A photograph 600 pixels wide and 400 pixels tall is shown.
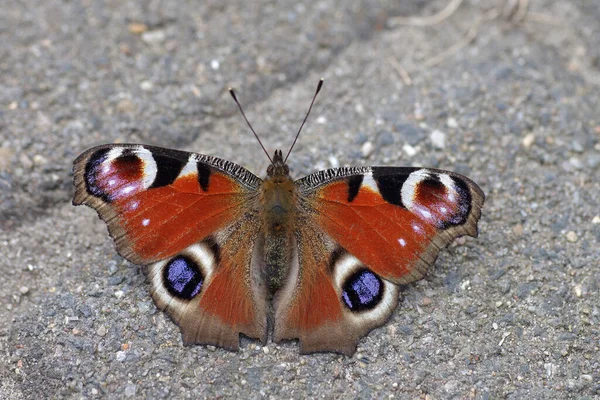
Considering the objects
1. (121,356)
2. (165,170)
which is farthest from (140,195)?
(121,356)

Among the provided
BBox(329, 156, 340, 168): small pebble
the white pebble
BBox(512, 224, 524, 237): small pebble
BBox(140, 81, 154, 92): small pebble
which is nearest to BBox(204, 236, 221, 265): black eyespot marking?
BBox(329, 156, 340, 168): small pebble

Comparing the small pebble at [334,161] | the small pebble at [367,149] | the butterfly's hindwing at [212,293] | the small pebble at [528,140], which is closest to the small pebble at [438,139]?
the small pebble at [367,149]

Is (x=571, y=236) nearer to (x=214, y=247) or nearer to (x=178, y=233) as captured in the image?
(x=214, y=247)

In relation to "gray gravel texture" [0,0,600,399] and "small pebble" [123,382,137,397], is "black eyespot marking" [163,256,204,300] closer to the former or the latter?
"gray gravel texture" [0,0,600,399]

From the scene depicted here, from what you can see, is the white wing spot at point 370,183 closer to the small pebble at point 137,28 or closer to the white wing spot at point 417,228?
the white wing spot at point 417,228

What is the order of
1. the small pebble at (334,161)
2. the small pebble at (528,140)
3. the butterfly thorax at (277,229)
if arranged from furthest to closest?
the small pebble at (528,140) < the small pebble at (334,161) < the butterfly thorax at (277,229)

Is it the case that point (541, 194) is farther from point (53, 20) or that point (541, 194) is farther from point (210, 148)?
point (53, 20)

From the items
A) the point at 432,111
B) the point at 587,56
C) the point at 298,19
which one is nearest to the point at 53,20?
the point at 298,19
